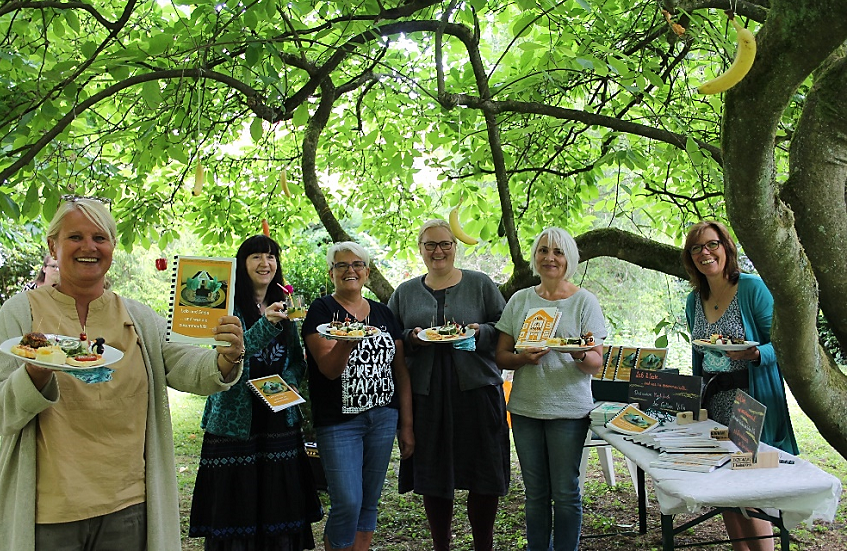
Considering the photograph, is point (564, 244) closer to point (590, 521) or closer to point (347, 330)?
point (347, 330)

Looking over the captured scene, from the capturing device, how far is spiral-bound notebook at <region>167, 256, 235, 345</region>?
7.20 feet

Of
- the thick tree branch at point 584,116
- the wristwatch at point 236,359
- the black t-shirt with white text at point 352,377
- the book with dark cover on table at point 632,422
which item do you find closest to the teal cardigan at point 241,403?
the black t-shirt with white text at point 352,377

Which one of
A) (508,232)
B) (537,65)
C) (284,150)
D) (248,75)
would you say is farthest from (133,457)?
(284,150)

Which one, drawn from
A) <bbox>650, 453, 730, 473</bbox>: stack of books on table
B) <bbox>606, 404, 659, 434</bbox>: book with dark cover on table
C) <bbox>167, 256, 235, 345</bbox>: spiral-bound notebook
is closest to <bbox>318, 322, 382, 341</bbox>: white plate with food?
<bbox>167, 256, 235, 345</bbox>: spiral-bound notebook

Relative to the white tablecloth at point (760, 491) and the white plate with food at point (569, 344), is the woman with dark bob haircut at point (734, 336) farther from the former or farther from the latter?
the white plate with food at point (569, 344)

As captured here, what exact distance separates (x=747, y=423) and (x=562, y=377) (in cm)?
88

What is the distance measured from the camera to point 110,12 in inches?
194

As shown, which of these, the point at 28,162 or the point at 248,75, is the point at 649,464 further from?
the point at 28,162

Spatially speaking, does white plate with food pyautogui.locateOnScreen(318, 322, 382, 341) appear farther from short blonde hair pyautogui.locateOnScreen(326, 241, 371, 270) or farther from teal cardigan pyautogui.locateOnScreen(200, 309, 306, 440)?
short blonde hair pyautogui.locateOnScreen(326, 241, 371, 270)

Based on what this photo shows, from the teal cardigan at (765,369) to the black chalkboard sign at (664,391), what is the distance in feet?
0.85

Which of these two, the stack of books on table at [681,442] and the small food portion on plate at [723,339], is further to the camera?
the small food portion on plate at [723,339]

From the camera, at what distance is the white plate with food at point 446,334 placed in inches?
129

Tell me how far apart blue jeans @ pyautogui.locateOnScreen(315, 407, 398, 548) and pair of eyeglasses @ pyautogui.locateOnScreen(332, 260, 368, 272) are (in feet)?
2.33

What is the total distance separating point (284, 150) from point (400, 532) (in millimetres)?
3884
